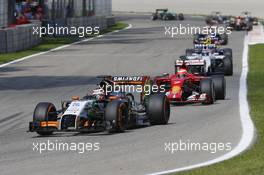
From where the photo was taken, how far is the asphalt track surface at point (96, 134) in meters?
11.4

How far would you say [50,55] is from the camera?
37.0 metres

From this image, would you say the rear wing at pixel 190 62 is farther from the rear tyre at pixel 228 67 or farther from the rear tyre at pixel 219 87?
the rear tyre at pixel 219 87

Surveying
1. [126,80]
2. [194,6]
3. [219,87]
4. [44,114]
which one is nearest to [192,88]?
[219,87]

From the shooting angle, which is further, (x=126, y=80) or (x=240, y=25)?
(x=240, y=25)

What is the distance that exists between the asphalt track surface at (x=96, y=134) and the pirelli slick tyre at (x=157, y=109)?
0.80ft

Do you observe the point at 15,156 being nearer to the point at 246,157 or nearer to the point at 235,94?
the point at 246,157

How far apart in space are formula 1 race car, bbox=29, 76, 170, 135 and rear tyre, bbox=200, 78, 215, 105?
3054 millimetres

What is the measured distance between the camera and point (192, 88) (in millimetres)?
19469

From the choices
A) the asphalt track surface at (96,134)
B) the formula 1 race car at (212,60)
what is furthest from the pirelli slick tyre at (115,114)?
the formula 1 race car at (212,60)

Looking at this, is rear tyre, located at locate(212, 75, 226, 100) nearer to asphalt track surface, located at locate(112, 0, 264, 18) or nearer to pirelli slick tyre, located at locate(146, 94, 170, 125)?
pirelli slick tyre, located at locate(146, 94, 170, 125)

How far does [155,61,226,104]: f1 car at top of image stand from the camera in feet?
61.4

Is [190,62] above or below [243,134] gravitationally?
below

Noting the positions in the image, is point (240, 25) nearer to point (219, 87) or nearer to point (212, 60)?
point (212, 60)

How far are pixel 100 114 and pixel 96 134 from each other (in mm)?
392
